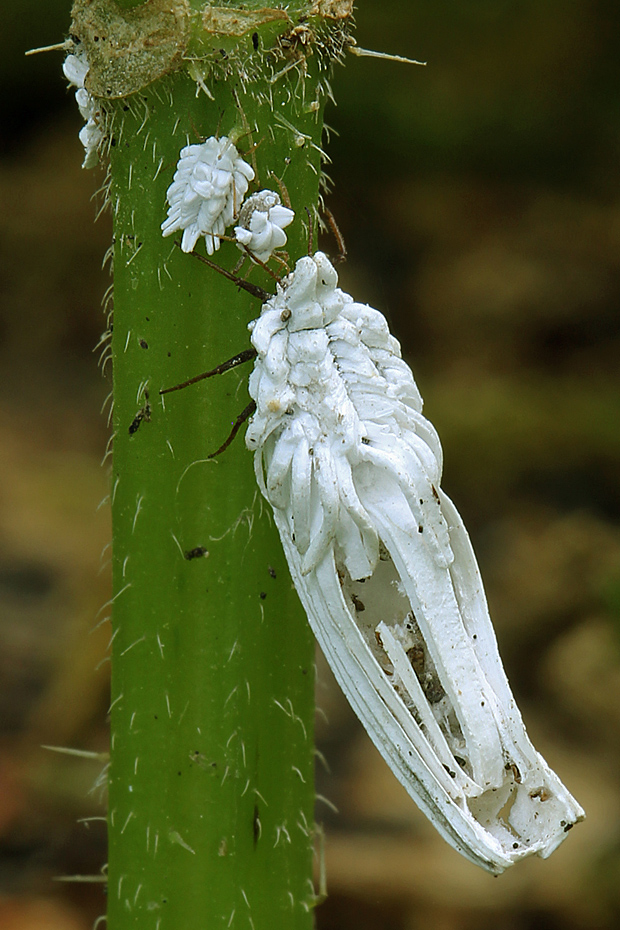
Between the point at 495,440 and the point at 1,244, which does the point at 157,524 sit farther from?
the point at 1,244

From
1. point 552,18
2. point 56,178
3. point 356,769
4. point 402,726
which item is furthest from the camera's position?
point 56,178

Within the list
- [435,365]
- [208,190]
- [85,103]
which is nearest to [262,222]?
[208,190]

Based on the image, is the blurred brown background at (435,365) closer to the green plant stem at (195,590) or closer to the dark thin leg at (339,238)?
the green plant stem at (195,590)

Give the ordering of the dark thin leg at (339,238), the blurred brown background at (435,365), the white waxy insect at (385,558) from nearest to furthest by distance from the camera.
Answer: the white waxy insect at (385,558)
the dark thin leg at (339,238)
the blurred brown background at (435,365)

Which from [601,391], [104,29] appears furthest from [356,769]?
[104,29]

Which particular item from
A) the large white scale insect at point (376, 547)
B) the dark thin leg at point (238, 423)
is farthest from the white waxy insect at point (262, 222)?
the dark thin leg at point (238, 423)

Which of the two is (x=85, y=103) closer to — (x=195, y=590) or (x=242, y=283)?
(x=242, y=283)

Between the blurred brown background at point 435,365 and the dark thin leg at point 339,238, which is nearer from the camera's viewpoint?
the dark thin leg at point 339,238
